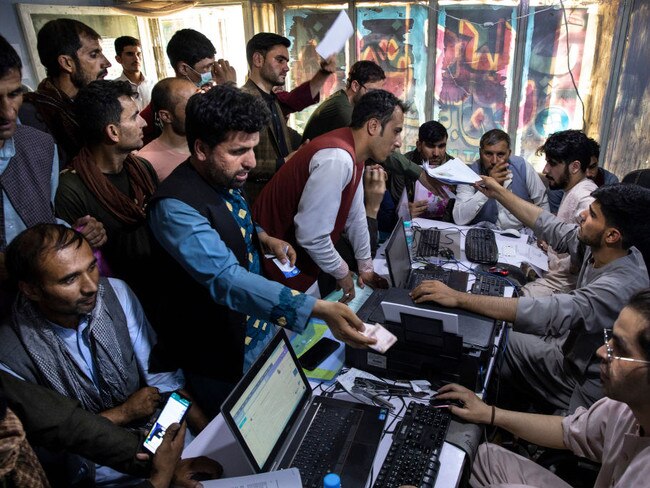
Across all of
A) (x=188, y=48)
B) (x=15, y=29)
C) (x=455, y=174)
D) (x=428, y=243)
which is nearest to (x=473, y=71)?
(x=455, y=174)

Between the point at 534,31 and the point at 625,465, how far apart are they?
4978 millimetres

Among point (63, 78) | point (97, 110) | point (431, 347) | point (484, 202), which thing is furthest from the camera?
point (484, 202)

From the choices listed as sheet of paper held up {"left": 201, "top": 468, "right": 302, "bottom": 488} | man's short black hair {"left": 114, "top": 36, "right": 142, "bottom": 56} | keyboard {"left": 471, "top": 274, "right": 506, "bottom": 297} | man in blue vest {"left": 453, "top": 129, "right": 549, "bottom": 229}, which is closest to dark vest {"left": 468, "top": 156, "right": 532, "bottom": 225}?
man in blue vest {"left": 453, "top": 129, "right": 549, "bottom": 229}

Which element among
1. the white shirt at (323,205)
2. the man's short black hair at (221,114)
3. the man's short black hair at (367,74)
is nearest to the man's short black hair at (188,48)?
the man's short black hair at (367,74)

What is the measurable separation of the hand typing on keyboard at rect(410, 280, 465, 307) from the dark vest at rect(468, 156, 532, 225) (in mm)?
1863

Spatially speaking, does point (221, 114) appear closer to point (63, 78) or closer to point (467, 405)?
point (467, 405)

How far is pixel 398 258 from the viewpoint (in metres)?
2.46

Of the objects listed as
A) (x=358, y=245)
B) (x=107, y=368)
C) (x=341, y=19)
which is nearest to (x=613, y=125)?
(x=341, y=19)

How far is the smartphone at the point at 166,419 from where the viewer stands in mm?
1536

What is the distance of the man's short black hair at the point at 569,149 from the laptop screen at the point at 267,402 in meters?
2.50

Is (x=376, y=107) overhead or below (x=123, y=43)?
below

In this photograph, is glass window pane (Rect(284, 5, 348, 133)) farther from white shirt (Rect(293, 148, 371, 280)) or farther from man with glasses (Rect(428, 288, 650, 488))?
man with glasses (Rect(428, 288, 650, 488))

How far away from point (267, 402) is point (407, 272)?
1474 millimetres

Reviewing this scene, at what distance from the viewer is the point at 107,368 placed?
1710 mm
